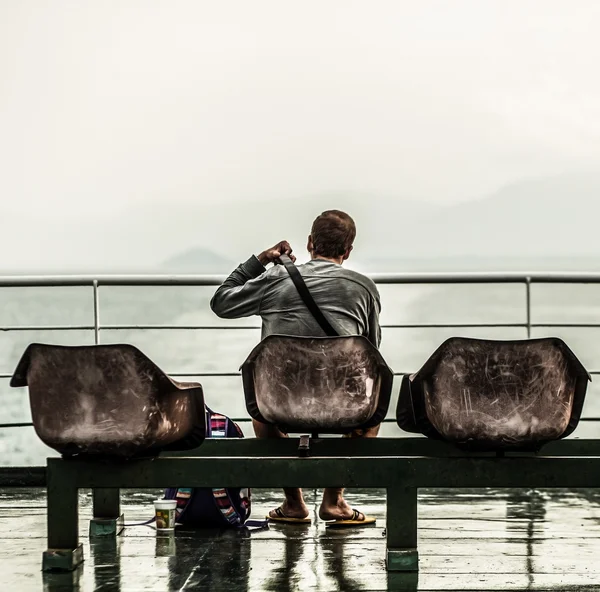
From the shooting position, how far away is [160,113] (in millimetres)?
22531

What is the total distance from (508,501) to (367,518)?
2.71 feet

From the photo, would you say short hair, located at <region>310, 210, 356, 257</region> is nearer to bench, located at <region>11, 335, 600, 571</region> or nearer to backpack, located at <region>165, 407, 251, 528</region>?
bench, located at <region>11, 335, 600, 571</region>

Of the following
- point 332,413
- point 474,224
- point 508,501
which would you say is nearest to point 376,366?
point 332,413

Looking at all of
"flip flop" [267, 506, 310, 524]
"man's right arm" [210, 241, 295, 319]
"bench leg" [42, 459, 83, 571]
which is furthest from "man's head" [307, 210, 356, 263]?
"bench leg" [42, 459, 83, 571]

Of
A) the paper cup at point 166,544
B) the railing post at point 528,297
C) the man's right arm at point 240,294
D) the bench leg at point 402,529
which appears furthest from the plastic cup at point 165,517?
the railing post at point 528,297

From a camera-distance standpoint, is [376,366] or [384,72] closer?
[376,366]

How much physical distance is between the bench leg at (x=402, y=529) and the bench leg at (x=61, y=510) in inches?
33.6

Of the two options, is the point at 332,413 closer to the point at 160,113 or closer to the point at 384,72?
the point at 384,72

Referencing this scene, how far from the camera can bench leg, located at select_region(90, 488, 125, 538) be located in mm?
3664

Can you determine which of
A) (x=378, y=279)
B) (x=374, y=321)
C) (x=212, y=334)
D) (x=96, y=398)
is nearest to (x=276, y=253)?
(x=374, y=321)

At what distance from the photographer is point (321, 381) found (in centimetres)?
310

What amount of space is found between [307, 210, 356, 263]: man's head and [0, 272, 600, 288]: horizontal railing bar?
1.15 metres

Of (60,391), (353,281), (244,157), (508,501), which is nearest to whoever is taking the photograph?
(60,391)

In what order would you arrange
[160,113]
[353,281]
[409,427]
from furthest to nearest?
[160,113], [353,281], [409,427]
